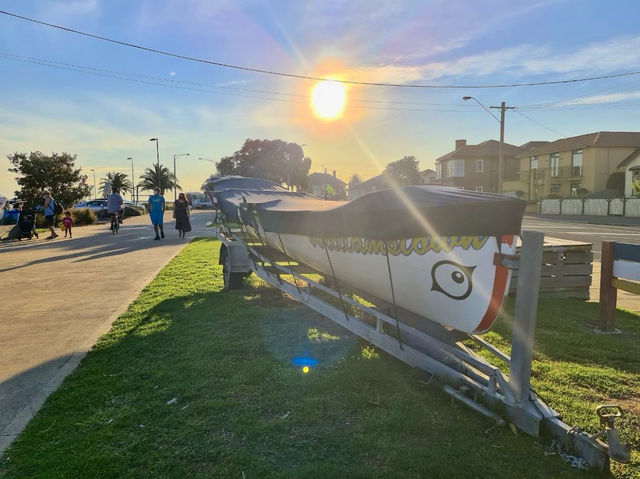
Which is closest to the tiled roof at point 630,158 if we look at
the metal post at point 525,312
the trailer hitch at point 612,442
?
the metal post at point 525,312

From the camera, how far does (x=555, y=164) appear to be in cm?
4797

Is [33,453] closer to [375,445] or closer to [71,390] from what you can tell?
[71,390]

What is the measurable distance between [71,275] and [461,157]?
52.8 m

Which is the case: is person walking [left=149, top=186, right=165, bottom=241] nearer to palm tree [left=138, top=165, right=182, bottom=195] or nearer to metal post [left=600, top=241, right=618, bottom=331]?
metal post [left=600, top=241, right=618, bottom=331]

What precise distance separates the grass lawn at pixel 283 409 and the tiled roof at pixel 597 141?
46.1 m

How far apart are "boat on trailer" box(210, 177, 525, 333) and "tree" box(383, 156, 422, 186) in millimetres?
78514

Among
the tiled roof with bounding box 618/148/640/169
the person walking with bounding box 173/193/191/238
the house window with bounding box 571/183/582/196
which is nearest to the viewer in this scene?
the person walking with bounding box 173/193/191/238

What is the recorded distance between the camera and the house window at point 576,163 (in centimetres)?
4475

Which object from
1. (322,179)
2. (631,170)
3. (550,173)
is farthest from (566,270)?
(322,179)

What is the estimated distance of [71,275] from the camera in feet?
29.1

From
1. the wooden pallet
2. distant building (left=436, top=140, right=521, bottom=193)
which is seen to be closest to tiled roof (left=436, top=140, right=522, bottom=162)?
distant building (left=436, top=140, right=521, bottom=193)

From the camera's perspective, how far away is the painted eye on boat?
314 cm

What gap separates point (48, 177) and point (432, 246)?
101ft

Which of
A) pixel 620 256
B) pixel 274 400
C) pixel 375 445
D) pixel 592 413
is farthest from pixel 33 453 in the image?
pixel 620 256
